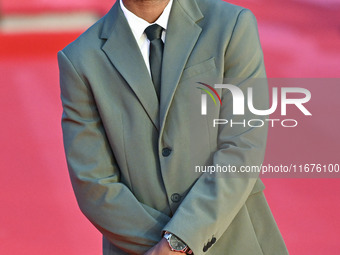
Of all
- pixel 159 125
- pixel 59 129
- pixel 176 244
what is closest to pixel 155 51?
pixel 159 125

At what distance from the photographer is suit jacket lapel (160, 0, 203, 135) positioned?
1746 millimetres

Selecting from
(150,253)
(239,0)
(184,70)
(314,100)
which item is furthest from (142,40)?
(239,0)

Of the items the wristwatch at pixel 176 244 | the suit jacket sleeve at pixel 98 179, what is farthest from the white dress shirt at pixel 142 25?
the wristwatch at pixel 176 244

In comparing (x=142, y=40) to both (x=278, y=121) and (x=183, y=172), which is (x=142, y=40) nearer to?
(x=183, y=172)

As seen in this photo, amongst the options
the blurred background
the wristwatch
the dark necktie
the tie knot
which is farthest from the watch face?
the blurred background

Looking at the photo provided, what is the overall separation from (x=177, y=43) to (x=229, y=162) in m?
0.32

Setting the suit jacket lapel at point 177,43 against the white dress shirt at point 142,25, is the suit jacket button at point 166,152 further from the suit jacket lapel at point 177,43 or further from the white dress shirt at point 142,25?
the white dress shirt at point 142,25

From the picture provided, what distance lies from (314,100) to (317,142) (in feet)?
1.14

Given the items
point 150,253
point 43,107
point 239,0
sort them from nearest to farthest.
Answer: point 150,253 < point 43,107 < point 239,0

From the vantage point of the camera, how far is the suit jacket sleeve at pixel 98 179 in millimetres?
1749

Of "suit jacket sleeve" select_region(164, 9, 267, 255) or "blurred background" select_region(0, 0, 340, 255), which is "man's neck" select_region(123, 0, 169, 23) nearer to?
"suit jacket sleeve" select_region(164, 9, 267, 255)

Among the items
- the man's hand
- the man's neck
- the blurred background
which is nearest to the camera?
the man's hand

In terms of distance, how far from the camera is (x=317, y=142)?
3.64 metres

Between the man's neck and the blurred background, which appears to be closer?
the man's neck
